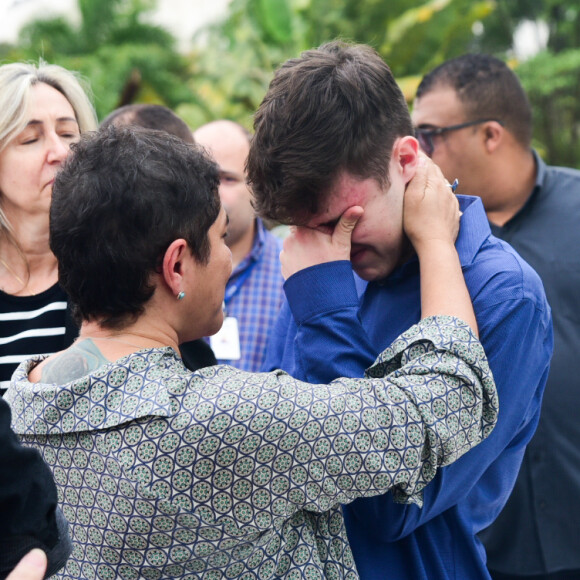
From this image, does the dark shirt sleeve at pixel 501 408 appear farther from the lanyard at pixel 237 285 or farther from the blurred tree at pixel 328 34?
the blurred tree at pixel 328 34

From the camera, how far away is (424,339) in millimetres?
1642

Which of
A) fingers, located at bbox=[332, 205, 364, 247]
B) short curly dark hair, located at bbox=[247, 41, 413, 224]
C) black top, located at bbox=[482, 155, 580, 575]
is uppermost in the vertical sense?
short curly dark hair, located at bbox=[247, 41, 413, 224]

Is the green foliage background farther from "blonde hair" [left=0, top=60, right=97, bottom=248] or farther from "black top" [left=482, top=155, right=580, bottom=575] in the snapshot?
"blonde hair" [left=0, top=60, right=97, bottom=248]

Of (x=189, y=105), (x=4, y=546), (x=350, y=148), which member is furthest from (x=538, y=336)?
(x=189, y=105)

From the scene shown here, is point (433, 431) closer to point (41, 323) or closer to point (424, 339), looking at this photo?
point (424, 339)

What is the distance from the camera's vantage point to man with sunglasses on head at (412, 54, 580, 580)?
124 inches

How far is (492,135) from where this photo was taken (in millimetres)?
4082

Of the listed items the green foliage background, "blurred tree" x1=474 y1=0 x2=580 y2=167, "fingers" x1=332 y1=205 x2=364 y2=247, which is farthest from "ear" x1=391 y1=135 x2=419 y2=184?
"blurred tree" x1=474 y1=0 x2=580 y2=167

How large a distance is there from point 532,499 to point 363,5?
45.6 feet

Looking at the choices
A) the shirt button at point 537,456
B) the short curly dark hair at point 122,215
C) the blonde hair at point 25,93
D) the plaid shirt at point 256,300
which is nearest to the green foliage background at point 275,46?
the plaid shirt at point 256,300

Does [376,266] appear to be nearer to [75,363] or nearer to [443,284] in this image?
[443,284]

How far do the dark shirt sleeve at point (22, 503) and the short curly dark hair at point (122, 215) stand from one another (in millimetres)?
443

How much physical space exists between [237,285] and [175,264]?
2476 millimetres

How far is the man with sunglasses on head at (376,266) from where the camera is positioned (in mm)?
1751
